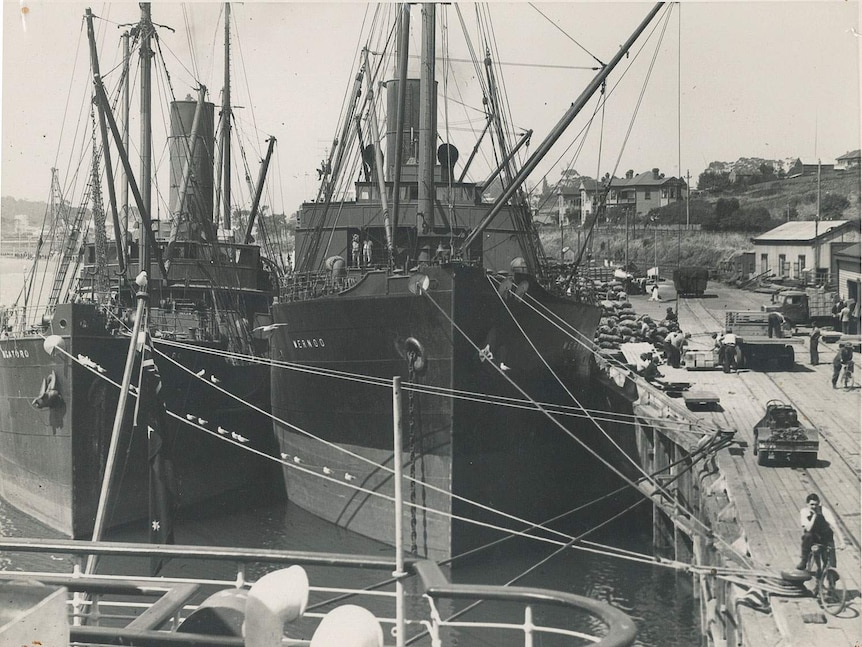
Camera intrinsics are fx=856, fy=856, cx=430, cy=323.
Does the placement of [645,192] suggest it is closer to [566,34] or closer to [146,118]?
[566,34]

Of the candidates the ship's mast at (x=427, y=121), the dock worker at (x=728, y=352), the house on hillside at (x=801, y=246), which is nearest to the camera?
the house on hillside at (x=801, y=246)

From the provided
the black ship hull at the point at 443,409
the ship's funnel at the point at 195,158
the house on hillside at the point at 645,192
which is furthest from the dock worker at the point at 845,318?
the ship's funnel at the point at 195,158

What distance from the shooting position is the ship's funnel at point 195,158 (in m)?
20.4

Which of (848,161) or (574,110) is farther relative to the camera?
(574,110)

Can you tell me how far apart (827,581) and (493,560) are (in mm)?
5129

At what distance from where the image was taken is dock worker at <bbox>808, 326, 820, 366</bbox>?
41.8 feet

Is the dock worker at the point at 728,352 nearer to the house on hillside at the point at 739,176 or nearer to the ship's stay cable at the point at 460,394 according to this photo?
the ship's stay cable at the point at 460,394

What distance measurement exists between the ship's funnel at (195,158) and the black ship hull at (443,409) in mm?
7316

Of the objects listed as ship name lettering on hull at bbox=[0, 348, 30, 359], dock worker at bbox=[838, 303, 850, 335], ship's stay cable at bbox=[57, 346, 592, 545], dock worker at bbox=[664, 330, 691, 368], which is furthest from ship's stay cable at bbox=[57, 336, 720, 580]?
dock worker at bbox=[664, 330, 691, 368]

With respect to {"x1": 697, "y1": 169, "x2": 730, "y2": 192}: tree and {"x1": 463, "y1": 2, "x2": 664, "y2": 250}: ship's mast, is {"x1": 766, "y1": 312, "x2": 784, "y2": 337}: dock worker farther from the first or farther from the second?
{"x1": 463, "y1": 2, "x2": 664, "y2": 250}: ship's mast

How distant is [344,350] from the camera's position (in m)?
13.5

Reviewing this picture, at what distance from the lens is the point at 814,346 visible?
13344 millimetres

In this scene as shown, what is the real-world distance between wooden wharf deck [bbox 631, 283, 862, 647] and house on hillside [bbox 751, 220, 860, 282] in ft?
2.09

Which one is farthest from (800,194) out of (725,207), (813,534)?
(813,534)
